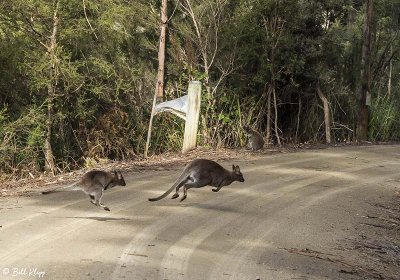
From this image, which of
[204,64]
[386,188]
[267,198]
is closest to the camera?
[267,198]

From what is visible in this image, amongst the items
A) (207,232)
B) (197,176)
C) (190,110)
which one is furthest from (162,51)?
(207,232)

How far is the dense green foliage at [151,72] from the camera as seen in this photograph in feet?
59.1

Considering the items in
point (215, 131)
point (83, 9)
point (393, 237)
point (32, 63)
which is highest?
point (83, 9)

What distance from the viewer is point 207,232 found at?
9.12 meters

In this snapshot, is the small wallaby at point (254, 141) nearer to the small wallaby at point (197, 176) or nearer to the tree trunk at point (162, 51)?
the tree trunk at point (162, 51)

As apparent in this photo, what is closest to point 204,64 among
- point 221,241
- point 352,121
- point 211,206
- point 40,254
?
point 352,121

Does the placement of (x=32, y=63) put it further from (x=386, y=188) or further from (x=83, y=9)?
(x=386, y=188)

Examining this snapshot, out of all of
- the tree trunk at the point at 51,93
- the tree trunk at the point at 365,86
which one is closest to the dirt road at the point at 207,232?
the tree trunk at the point at 51,93

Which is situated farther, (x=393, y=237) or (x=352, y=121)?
(x=352, y=121)

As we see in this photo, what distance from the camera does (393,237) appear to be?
10.4m

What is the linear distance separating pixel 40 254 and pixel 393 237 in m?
5.52

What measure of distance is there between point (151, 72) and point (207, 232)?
1419 centimetres

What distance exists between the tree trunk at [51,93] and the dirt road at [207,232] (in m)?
5.61

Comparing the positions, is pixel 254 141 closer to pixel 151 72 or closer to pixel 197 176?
pixel 151 72
